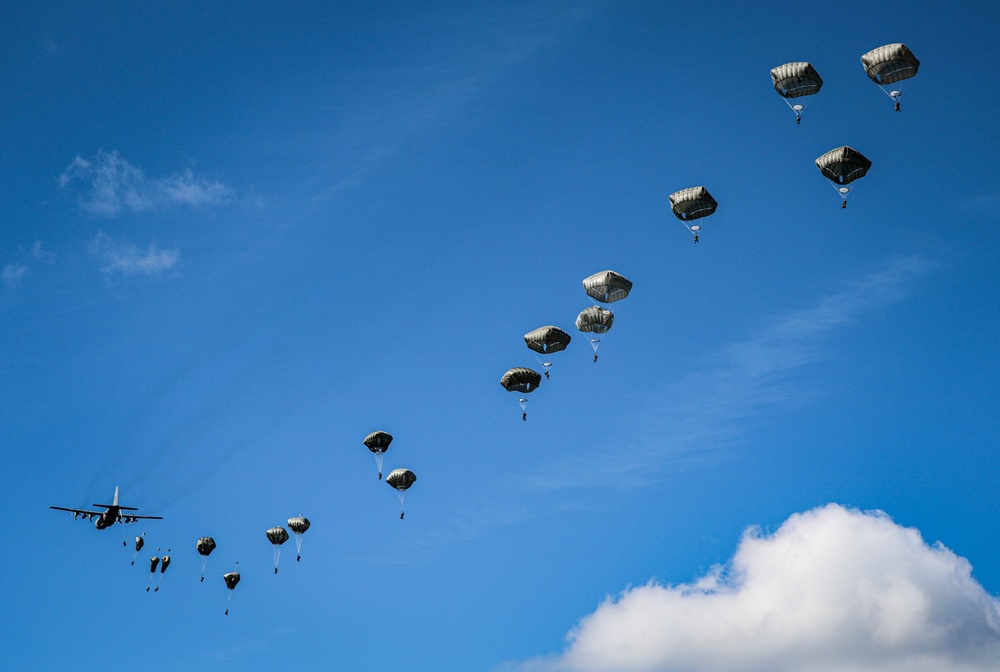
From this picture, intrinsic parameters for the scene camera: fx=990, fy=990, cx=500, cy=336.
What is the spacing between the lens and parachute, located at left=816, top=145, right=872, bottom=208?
7656 cm

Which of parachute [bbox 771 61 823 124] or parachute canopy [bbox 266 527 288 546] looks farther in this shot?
parachute canopy [bbox 266 527 288 546]

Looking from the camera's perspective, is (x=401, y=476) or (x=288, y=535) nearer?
(x=401, y=476)

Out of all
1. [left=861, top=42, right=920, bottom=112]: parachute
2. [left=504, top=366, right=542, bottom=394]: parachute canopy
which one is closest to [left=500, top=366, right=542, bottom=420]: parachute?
[left=504, top=366, right=542, bottom=394]: parachute canopy

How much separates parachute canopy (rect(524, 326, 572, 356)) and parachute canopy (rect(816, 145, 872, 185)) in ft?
80.6

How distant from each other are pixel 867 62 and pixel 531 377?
36.4 m

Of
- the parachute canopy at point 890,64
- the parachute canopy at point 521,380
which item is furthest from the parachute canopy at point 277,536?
the parachute canopy at point 890,64

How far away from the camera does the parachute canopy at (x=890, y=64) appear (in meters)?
73.9

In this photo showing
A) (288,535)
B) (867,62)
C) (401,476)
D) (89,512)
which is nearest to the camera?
(867,62)

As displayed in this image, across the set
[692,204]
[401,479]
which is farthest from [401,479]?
[692,204]

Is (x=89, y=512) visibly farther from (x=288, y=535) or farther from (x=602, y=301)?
(x=602, y=301)

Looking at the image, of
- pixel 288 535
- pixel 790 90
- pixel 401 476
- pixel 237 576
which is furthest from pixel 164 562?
pixel 790 90

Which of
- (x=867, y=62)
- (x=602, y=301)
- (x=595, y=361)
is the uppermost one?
(x=867, y=62)

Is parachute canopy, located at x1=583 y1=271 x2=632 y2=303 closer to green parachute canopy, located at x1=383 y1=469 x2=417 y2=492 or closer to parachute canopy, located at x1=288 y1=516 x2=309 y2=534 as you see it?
green parachute canopy, located at x1=383 y1=469 x2=417 y2=492

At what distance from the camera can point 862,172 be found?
7762 centimetres
